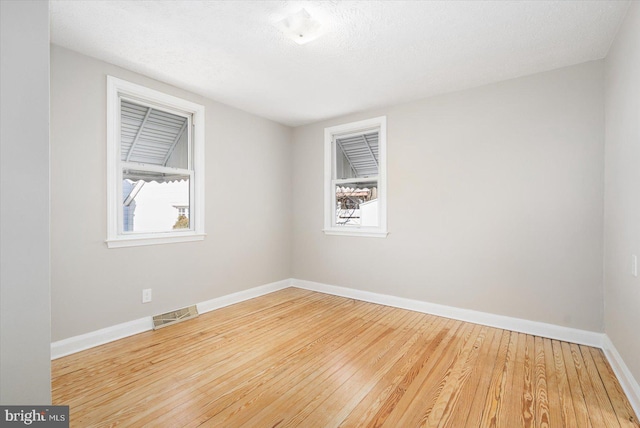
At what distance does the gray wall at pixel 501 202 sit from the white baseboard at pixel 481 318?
63 mm

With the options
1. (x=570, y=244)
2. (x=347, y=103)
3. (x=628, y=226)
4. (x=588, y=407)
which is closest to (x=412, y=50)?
(x=347, y=103)

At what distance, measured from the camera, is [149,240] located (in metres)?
3.13

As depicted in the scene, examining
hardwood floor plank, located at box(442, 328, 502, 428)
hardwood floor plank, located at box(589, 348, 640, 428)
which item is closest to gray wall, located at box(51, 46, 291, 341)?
hardwood floor plank, located at box(442, 328, 502, 428)

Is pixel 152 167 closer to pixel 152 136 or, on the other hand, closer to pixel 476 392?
pixel 152 136

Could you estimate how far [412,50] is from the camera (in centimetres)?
261

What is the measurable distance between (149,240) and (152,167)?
0.79m

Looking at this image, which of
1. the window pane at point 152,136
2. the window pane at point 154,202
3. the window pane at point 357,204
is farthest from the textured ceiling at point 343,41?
the window pane at point 357,204

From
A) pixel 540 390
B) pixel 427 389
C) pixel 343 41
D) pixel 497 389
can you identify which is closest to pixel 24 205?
pixel 343 41

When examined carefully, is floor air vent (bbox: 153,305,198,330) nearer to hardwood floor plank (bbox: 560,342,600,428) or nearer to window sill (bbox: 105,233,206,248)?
window sill (bbox: 105,233,206,248)

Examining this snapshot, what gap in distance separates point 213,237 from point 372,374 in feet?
8.12

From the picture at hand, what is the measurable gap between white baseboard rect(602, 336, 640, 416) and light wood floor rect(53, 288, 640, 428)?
0.16 feet

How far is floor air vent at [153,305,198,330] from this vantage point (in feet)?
10.3

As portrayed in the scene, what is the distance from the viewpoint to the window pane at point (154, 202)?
10.1ft

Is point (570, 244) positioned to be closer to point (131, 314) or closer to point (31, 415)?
point (31, 415)
